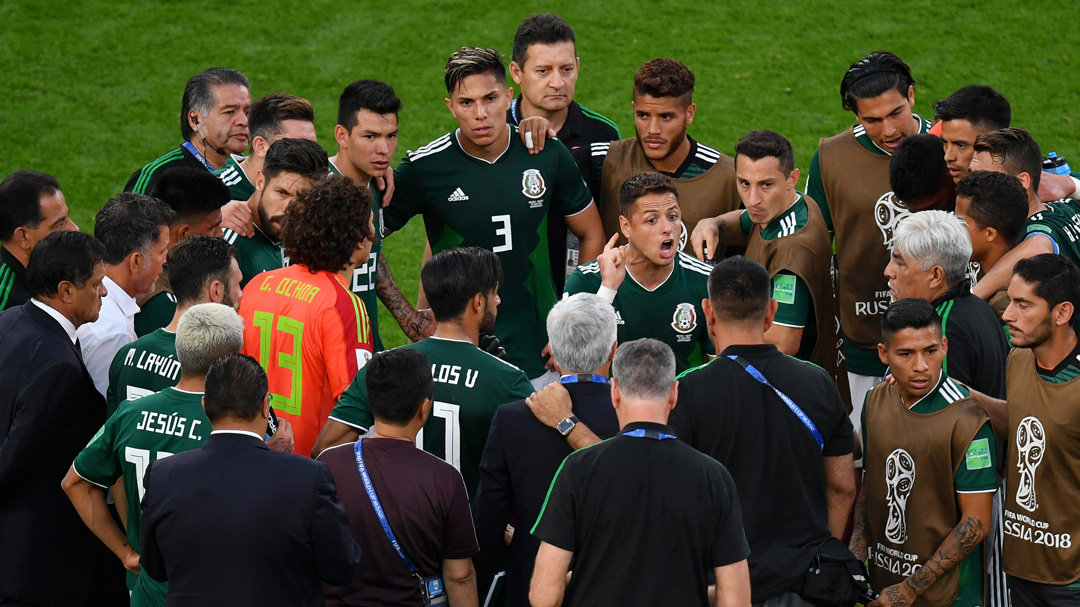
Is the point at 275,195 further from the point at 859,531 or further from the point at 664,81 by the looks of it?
the point at 859,531

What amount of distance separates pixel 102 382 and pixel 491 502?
5.75 ft

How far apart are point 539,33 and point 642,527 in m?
3.88

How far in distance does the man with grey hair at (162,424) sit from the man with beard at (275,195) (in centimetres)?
117

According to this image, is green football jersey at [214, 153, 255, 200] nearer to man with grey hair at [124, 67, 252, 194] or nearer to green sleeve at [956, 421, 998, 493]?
man with grey hair at [124, 67, 252, 194]

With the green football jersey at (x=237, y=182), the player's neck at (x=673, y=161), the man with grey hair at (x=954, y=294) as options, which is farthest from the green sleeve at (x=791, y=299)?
the green football jersey at (x=237, y=182)

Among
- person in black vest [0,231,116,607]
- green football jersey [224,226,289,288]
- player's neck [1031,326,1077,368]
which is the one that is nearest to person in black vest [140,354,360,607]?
person in black vest [0,231,116,607]

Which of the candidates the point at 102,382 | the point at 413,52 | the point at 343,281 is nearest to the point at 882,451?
the point at 343,281

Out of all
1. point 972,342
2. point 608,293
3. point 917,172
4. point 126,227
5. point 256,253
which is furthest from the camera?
point 917,172

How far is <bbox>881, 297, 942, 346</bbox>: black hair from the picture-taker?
4387 mm

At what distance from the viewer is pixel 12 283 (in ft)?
18.2

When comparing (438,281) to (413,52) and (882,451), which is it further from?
(413,52)

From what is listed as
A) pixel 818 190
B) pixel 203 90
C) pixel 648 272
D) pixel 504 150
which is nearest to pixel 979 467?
pixel 648 272

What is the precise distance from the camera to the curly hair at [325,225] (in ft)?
15.2

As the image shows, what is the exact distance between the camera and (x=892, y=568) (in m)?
4.49
